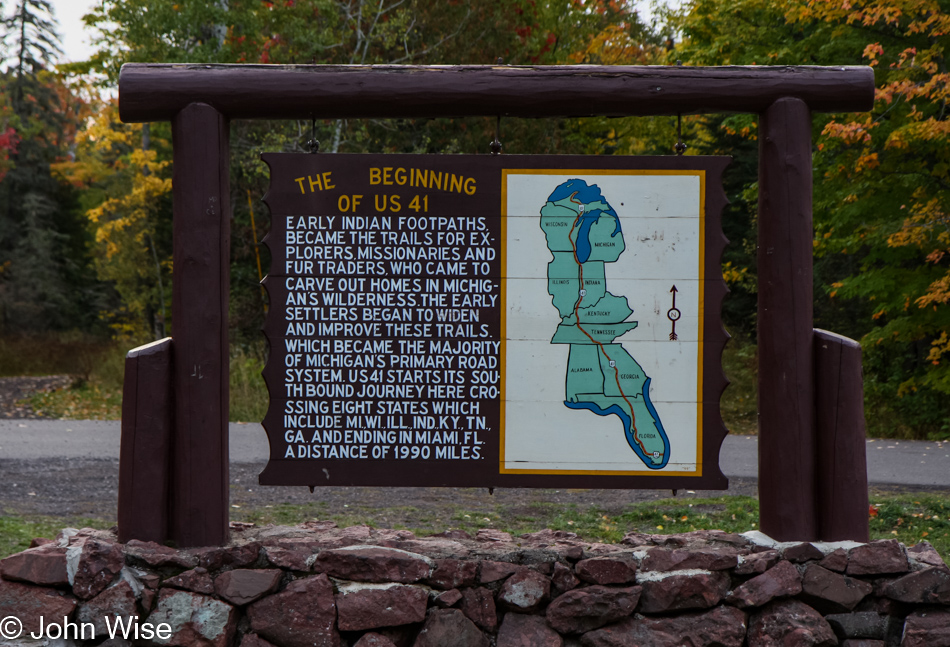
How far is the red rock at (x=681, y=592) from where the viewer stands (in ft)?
11.8

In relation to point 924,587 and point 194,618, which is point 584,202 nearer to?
point 924,587

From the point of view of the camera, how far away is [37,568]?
11.6ft

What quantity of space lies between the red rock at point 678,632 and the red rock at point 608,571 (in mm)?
183

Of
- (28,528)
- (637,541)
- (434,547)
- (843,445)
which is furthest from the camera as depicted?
(28,528)

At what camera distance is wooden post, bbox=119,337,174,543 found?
3.69 meters

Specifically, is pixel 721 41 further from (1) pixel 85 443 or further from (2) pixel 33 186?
(2) pixel 33 186

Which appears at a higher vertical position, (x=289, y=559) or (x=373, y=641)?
(x=289, y=559)

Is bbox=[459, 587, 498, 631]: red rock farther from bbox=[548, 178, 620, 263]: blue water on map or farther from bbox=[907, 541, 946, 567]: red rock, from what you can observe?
bbox=[907, 541, 946, 567]: red rock

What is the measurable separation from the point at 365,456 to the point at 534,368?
90 centimetres

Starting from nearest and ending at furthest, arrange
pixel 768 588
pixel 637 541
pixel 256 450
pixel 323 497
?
pixel 768 588 < pixel 637 541 < pixel 323 497 < pixel 256 450

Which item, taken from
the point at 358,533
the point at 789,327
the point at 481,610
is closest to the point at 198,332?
the point at 358,533

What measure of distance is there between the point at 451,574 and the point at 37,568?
1802 millimetres

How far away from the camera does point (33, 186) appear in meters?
32.3

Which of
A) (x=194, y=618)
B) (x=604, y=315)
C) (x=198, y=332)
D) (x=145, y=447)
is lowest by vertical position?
(x=194, y=618)
